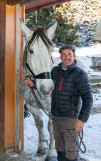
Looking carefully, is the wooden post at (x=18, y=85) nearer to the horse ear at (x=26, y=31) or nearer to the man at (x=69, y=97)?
the horse ear at (x=26, y=31)

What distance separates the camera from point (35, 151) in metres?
3.68

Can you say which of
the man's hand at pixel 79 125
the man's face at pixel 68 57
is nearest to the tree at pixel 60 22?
the man's face at pixel 68 57

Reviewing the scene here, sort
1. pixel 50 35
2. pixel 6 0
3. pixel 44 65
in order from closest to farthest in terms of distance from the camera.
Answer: pixel 44 65 < pixel 50 35 < pixel 6 0

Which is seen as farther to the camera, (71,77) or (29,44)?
(29,44)

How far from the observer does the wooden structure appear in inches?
135

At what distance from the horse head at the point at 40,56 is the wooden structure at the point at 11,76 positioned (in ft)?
1.97

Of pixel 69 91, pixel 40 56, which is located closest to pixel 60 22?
pixel 40 56

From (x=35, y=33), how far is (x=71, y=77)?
0.89 metres

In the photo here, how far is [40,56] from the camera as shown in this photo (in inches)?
109

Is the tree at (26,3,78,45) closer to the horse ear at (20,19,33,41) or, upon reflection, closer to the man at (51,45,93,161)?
the horse ear at (20,19,33,41)

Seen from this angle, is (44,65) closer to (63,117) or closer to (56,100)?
(56,100)

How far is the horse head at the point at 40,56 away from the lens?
269 cm

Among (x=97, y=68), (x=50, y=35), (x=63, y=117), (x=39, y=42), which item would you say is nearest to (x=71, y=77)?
(x=63, y=117)

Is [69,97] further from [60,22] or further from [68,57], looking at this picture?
[60,22]
